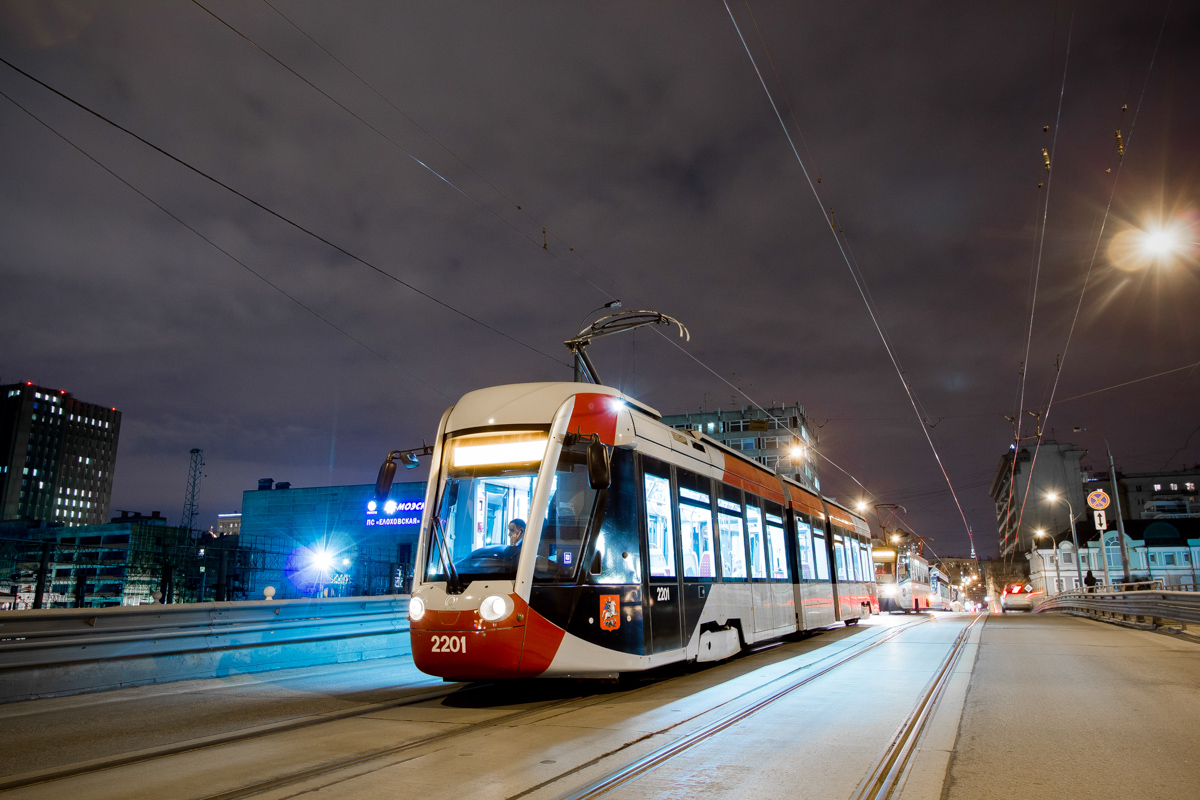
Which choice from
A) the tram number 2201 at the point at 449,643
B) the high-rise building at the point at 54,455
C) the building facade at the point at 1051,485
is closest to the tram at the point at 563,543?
the tram number 2201 at the point at 449,643

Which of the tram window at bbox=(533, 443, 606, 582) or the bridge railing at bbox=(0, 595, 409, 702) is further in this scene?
the bridge railing at bbox=(0, 595, 409, 702)

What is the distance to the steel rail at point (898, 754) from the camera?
15.3 ft

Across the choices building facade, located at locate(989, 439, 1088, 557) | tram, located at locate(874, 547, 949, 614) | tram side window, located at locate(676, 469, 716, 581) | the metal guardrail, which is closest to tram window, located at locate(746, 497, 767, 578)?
tram side window, located at locate(676, 469, 716, 581)

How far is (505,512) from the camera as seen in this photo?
802cm

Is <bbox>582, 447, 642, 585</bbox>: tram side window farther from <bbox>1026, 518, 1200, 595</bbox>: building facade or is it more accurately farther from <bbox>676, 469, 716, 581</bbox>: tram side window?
<bbox>1026, 518, 1200, 595</bbox>: building facade

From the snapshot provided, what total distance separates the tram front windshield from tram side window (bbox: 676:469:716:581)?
2.13m

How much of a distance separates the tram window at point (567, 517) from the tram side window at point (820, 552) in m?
9.72

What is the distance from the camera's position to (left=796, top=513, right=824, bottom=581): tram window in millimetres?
15305

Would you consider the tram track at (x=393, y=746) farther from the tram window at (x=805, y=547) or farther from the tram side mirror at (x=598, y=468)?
the tram window at (x=805, y=547)

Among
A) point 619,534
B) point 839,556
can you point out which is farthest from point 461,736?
point 839,556

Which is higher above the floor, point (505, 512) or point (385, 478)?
point (385, 478)

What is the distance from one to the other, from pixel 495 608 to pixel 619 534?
167 cm

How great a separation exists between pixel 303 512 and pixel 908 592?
5072cm

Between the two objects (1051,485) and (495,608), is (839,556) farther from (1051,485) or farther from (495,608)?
(1051,485)
